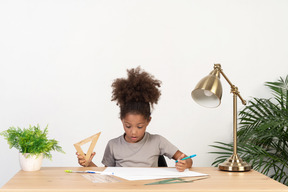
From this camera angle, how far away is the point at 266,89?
4090 millimetres

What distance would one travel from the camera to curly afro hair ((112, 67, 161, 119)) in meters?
2.59

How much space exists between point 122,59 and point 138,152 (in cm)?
167

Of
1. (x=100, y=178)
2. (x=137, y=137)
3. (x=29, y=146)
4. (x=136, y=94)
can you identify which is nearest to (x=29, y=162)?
(x=29, y=146)

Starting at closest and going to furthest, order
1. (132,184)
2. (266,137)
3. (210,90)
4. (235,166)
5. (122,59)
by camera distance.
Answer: (132,184), (210,90), (235,166), (266,137), (122,59)

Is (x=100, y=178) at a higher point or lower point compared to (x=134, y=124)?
lower

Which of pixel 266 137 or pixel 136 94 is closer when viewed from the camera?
pixel 136 94

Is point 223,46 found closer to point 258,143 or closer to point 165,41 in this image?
point 165,41

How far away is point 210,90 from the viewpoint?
2.00m

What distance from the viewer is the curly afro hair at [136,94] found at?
2.59 metres

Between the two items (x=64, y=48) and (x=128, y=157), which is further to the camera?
(x=64, y=48)

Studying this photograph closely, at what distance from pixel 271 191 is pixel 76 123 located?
2705mm

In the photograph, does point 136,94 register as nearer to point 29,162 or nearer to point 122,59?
point 29,162

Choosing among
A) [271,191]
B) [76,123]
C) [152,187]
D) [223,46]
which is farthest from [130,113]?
[223,46]

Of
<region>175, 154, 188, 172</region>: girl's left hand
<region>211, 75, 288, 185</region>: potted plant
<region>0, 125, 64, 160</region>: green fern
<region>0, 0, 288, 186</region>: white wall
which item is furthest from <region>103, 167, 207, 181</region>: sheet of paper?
<region>0, 0, 288, 186</region>: white wall
